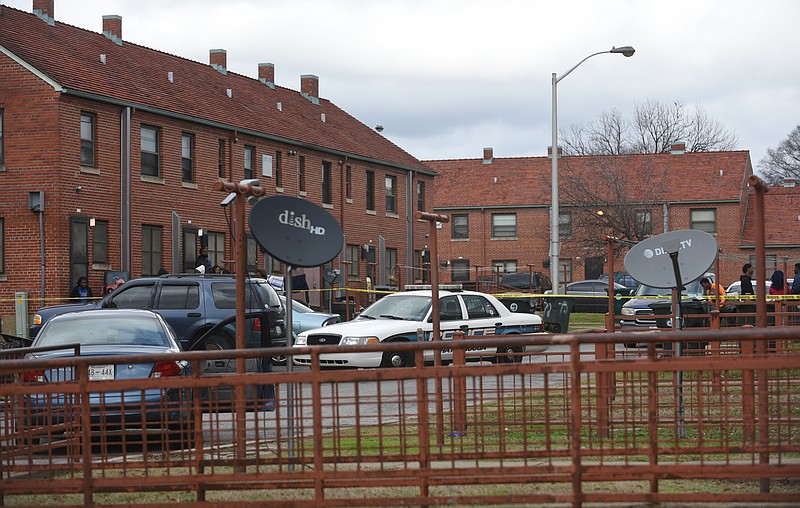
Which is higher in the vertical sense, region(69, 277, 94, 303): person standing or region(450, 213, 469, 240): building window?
region(450, 213, 469, 240): building window

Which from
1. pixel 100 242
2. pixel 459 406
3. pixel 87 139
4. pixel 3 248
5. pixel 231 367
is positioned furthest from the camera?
pixel 100 242

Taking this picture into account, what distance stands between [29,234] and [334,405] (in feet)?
83.8

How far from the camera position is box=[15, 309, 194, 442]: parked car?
7.93 m

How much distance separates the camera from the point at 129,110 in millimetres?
33500

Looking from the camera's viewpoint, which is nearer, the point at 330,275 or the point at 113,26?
the point at 113,26

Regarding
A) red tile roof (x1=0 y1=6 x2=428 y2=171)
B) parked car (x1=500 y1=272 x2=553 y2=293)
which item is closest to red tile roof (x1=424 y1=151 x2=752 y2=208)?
parked car (x1=500 y1=272 x2=553 y2=293)

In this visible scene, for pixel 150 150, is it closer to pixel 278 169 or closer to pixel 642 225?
pixel 278 169

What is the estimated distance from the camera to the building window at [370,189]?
157ft

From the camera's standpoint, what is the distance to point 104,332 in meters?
14.1

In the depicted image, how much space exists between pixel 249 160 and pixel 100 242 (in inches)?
345

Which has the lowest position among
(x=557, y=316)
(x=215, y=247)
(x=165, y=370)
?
(x=557, y=316)

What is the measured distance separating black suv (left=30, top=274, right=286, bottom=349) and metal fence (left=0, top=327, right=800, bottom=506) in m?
11.7

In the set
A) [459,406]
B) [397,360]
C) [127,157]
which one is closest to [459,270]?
[127,157]

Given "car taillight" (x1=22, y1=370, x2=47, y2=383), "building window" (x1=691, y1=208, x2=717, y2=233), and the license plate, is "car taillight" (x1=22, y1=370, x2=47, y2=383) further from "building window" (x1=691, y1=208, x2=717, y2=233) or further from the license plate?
"building window" (x1=691, y1=208, x2=717, y2=233)
